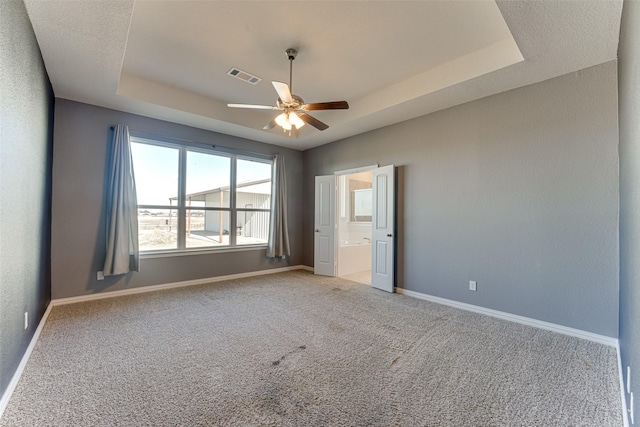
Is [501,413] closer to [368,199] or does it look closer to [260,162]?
[260,162]

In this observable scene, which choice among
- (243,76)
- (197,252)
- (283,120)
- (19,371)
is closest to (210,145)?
(243,76)

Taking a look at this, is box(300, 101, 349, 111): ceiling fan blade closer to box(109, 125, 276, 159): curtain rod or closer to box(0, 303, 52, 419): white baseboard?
box(109, 125, 276, 159): curtain rod

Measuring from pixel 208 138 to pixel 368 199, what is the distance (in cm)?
445

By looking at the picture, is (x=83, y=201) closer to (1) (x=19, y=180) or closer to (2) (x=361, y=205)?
(1) (x=19, y=180)

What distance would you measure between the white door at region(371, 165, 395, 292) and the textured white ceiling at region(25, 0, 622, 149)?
1.01 meters

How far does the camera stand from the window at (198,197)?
450cm

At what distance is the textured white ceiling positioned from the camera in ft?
7.55

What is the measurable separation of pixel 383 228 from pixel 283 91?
2.79 m

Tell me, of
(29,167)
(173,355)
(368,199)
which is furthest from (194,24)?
(368,199)

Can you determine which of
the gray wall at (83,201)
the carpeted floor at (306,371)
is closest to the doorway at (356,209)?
the carpeted floor at (306,371)

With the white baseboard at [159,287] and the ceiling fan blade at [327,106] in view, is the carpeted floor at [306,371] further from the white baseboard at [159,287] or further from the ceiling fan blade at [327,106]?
the ceiling fan blade at [327,106]

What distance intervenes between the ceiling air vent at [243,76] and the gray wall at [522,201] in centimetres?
235

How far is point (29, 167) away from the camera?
7.92ft

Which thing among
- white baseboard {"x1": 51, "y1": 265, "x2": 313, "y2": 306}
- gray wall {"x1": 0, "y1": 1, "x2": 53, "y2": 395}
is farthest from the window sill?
gray wall {"x1": 0, "y1": 1, "x2": 53, "y2": 395}
